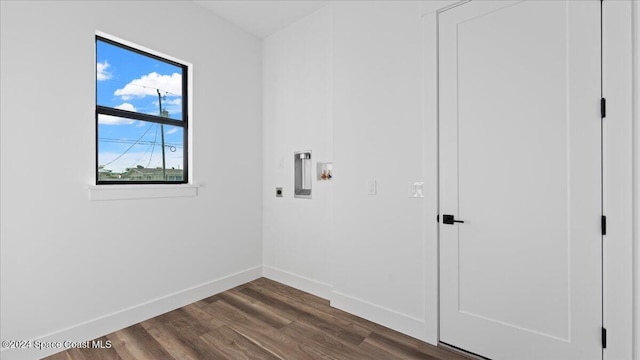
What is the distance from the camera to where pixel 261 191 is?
3.66 metres

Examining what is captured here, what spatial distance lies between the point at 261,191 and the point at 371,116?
5.93 ft

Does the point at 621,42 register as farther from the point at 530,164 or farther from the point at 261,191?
the point at 261,191

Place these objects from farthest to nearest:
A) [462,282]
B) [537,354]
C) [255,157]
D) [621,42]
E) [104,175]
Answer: [255,157] → [104,175] → [462,282] → [537,354] → [621,42]

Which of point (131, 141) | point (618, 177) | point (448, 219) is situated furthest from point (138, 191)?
point (618, 177)

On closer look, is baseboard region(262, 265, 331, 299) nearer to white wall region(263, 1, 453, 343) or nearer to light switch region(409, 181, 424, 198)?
white wall region(263, 1, 453, 343)

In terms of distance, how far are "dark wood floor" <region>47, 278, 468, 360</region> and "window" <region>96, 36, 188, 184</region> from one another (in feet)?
4.23

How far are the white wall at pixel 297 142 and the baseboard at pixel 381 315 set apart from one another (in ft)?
0.97

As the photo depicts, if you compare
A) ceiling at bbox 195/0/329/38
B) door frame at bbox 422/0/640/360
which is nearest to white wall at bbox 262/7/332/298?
ceiling at bbox 195/0/329/38

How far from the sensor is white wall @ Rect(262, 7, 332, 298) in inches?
120

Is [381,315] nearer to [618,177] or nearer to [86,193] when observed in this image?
[618,177]

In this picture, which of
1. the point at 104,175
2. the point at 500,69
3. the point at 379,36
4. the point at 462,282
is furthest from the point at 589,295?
the point at 104,175

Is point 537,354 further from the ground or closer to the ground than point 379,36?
closer to the ground

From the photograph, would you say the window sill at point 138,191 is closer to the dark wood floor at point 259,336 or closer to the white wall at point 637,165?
the dark wood floor at point 259,336

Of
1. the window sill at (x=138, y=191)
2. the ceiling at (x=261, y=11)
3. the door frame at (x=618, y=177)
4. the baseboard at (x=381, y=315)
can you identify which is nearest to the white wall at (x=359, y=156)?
the baseboard at (x=381, y=315)
